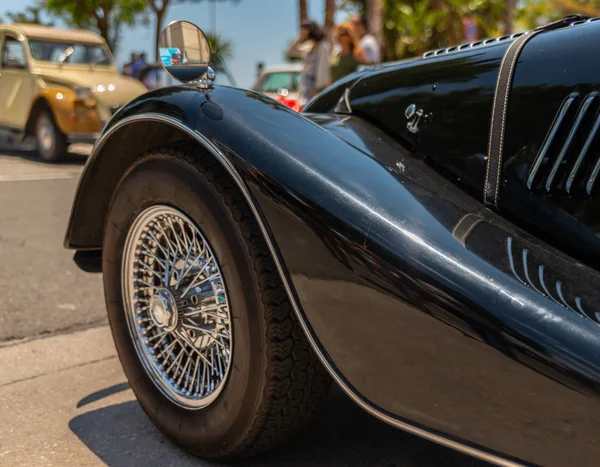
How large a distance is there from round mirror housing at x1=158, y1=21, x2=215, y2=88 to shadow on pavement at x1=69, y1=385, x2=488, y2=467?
1116mm

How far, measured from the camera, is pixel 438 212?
1.78m

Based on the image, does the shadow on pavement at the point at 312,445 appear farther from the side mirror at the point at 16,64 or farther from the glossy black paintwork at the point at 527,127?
the side mirror at the point at 16,64

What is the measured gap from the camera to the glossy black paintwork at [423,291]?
57.7 inches

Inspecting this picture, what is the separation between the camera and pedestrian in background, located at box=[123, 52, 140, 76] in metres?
15.7

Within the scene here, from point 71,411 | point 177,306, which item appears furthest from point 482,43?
point 71,411

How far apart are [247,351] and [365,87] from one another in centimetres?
100

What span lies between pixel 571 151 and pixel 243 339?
0.94 m

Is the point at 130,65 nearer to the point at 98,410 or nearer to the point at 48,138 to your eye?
the point at 48,138

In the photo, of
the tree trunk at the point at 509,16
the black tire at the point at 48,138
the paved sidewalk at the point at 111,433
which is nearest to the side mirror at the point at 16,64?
the black tire at the point at 48,138

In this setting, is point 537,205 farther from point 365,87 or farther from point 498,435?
point 365,87

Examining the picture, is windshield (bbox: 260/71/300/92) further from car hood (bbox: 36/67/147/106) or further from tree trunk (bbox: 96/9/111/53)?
tree trunk (bbox: 96/9/111/53)

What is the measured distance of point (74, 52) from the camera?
36.8 feet

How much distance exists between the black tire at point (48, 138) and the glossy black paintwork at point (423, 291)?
346 inches

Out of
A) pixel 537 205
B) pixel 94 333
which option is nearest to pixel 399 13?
pixel 94 333
